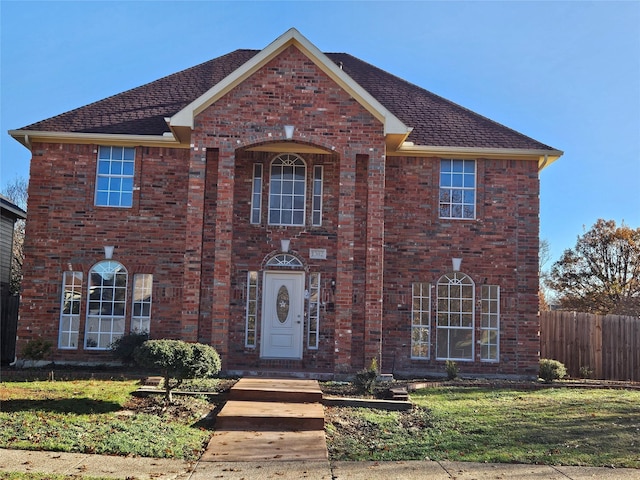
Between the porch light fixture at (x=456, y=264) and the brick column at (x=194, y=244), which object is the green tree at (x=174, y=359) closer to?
the brick column at (x=194, y=244)

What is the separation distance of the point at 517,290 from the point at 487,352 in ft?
5.77

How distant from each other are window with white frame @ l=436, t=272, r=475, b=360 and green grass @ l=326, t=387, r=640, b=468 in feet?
12.5

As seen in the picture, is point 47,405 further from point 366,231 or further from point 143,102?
point 143,102

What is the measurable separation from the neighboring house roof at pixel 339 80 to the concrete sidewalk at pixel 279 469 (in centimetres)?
865

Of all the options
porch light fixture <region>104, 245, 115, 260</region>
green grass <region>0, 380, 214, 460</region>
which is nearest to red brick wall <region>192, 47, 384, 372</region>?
porch light fixture <region>104, 245, 115, 260</region>

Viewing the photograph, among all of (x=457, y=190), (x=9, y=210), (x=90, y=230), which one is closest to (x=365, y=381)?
(x=457, y=190)

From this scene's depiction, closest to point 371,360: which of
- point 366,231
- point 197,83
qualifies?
point 366,231

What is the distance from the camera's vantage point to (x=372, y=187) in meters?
14.7

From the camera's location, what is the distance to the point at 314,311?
15703 millimetres

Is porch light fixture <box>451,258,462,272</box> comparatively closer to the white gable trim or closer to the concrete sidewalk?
the white gable trim

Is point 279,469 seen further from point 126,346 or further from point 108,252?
point 108,252

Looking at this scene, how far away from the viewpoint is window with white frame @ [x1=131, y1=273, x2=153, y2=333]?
1580 cm

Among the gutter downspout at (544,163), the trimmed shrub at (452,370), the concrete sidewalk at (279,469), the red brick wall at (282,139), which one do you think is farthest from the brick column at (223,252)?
the gutter downspout at (544,163)

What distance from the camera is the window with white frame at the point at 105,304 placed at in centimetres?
1578
